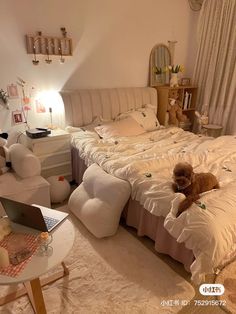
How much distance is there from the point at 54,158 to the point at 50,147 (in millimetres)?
147

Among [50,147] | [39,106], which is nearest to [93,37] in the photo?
[39,106]

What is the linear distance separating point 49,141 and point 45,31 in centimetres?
120

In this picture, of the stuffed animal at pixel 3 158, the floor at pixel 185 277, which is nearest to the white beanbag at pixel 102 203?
the floor at pixel 185 277

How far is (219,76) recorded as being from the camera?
11.5ft

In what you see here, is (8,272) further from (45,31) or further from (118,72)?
(118,72)

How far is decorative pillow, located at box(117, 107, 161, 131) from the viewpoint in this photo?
3.17 metres

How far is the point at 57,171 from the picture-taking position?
110 inches

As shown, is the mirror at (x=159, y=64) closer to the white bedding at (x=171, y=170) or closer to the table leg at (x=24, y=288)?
the white bedding at (x=171, y=170)

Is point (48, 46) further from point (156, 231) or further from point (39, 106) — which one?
point (156, 231)

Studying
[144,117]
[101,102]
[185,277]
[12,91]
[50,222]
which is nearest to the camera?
[50,222]

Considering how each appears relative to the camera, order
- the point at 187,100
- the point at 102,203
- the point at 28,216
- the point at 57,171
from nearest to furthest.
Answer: the point at 28,216
the point at 102,203
the point at 57,171
the point at 187,100

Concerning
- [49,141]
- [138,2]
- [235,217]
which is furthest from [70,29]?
[235,217]

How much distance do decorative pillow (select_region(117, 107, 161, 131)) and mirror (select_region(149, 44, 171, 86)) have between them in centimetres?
63

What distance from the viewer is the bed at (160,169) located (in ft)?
4.77
